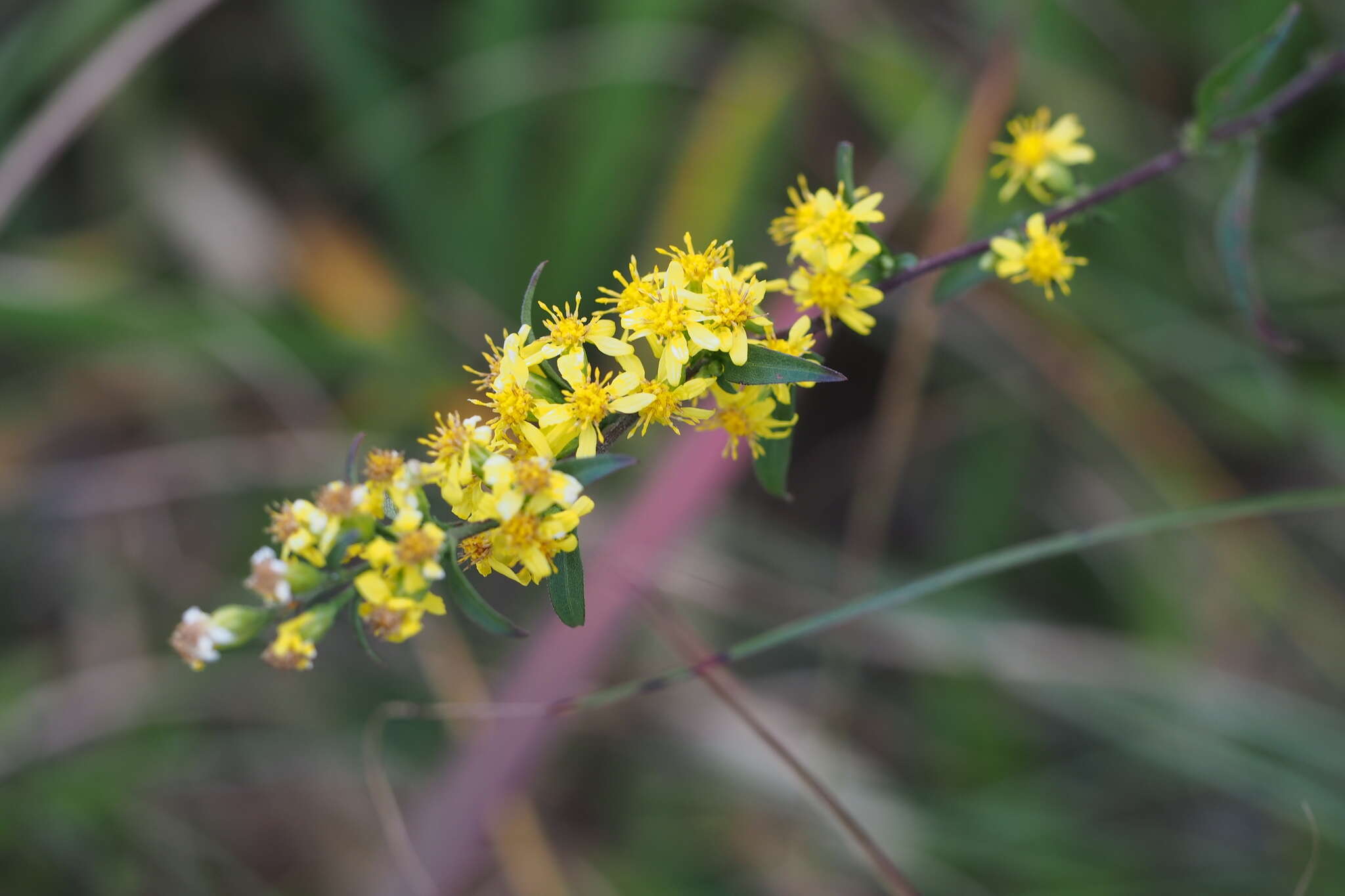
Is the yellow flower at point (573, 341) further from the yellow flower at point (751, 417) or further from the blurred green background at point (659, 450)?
the blurred green background at point (659, 450)

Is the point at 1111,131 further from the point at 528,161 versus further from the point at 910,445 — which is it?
the point at 528,161

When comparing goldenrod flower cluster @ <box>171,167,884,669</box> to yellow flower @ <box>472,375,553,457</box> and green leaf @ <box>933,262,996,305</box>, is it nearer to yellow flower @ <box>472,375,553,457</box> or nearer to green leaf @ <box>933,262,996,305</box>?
yellow flower @ <box>472,375,553,457</box>

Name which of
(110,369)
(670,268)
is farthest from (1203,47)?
(110,369)

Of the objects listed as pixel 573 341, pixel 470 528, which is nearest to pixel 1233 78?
pixel 573 341

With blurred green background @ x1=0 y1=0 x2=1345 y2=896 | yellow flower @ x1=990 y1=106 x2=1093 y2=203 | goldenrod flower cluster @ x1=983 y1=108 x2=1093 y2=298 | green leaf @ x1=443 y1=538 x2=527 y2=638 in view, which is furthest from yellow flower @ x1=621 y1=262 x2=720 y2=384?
blurred green background @ x1=0 y1=0 x2=1345 y2=896

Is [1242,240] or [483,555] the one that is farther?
[1242,240]

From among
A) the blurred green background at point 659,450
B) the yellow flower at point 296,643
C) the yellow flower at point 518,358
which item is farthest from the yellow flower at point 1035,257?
the blurred green background at point 659,450

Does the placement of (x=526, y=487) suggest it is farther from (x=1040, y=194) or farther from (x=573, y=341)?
(x=1040, y=194)
